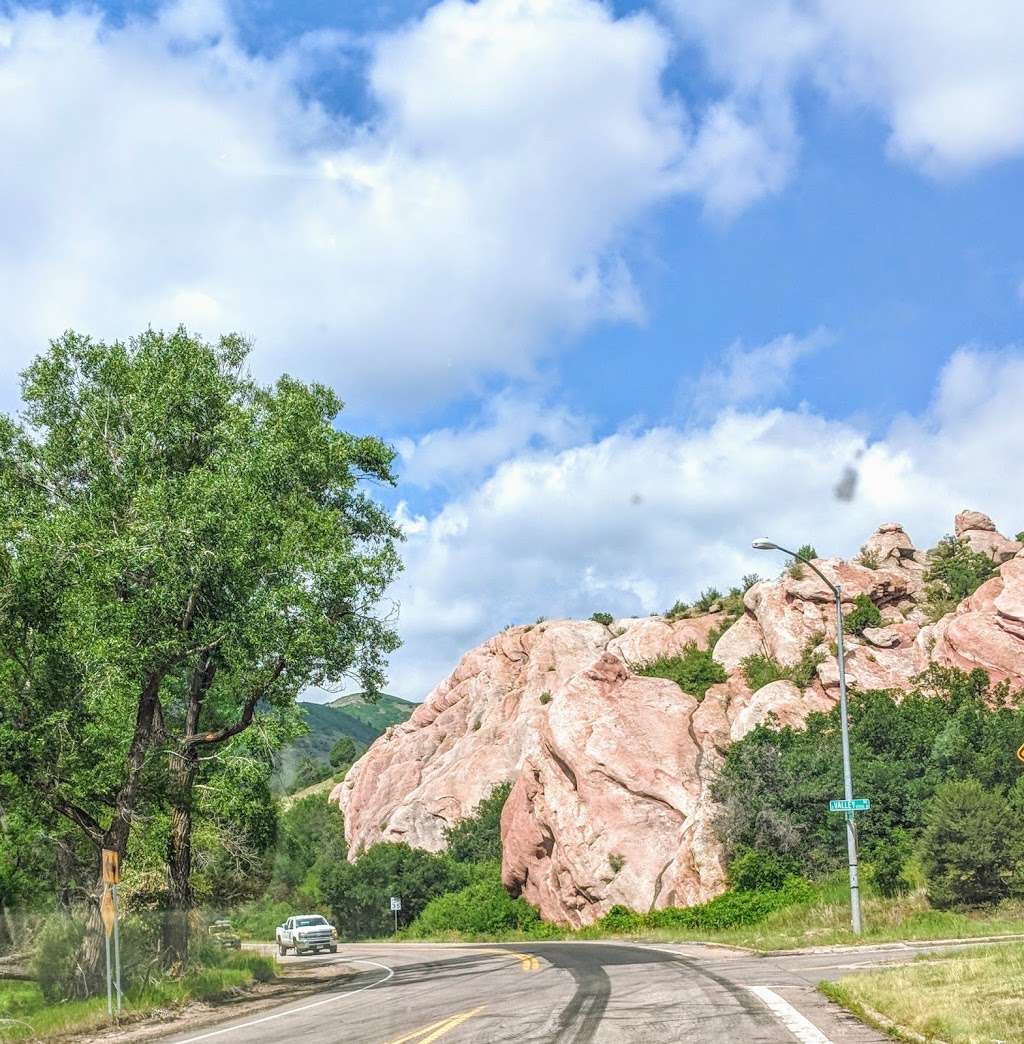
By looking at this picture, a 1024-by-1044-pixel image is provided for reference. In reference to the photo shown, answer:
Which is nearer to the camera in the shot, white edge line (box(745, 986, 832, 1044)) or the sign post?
white edge line (box(745, 986, 832, 1044))

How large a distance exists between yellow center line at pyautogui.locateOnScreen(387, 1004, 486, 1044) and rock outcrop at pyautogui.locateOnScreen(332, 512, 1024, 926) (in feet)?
90.4

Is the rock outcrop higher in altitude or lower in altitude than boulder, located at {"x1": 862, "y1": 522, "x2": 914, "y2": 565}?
lower

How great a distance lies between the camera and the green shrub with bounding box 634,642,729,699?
55.6 meters

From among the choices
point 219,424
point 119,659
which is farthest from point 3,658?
point 219,424

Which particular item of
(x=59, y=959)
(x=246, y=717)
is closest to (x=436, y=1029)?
(x=59, y=959)

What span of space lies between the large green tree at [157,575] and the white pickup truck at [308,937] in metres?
21.5

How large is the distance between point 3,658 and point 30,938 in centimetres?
674

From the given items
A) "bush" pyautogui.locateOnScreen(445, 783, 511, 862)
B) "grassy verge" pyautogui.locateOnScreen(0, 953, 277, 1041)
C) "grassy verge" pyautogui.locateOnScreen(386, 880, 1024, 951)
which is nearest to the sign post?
"grassy verge" pyautogui.locateOnScreen(0, 953, 277, 1041)

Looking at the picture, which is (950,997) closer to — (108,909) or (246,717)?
(108,909)

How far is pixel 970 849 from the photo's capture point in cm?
2873

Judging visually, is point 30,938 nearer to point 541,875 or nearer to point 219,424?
point 219,424

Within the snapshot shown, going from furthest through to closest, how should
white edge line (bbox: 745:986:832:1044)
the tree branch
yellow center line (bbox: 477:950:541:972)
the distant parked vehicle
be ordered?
the distant parked vehicle → yellow center line (bbox: 477:950:541:972) → the tree branch → white edge line (bbox: 745:986:832:1044)

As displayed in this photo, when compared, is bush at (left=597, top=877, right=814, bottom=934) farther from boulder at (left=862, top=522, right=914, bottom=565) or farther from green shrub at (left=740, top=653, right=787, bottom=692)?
boulder at (left=862, top=522, right=914, bottom=565)

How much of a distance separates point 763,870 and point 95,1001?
79.7 ft
